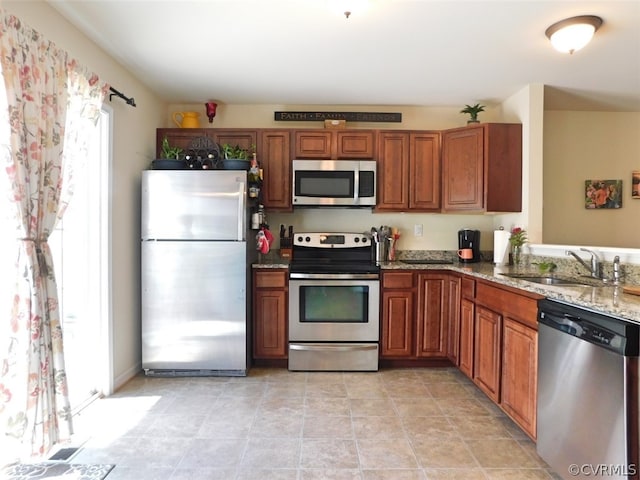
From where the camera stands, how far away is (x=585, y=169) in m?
3.64

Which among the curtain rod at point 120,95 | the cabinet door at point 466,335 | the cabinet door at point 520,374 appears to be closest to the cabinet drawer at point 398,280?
the cabinet door at point 466,335

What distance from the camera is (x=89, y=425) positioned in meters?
2.21

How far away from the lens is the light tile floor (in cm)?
183

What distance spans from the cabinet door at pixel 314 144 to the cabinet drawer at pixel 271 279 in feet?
3.67

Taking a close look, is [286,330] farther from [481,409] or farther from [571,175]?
[571,175]

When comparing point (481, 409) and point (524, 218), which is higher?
point (524, 218)

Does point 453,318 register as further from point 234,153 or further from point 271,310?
point 234,153

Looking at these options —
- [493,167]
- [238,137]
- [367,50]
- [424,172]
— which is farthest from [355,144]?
[493,167]

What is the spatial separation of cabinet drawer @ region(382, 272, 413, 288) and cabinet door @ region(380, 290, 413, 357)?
52mm

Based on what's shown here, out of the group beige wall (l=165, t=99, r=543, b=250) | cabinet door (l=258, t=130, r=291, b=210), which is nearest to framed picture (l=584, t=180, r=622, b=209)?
beige wall (l=165, t=99, r=543, b=250)

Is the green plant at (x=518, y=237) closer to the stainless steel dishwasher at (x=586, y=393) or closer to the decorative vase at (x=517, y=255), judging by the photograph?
the decorative vase at (x=517, y=255)

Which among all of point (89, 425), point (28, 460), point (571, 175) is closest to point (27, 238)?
point (28, 460)

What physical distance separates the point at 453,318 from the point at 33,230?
9.53 feet

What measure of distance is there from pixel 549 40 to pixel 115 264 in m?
3.34
